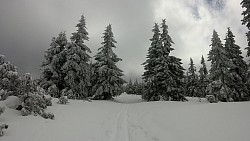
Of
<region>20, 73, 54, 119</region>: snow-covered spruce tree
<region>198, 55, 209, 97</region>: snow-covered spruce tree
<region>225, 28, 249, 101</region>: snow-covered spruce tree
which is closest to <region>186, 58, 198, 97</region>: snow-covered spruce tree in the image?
<region>198, 55, 209, 97</region>: snow-covered spruce tree

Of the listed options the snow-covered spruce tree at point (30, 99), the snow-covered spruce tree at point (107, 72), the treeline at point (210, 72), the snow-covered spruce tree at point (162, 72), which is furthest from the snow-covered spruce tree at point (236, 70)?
the snow-covered spruce tree at point (30, 99)

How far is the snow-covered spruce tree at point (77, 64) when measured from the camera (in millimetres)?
27281

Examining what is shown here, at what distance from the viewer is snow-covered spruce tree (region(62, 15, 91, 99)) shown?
27281 millimetres

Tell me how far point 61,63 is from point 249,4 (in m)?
26.0

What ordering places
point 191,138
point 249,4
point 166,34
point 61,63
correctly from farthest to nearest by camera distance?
1. point 166,34
2. point 61,63
3. point 249,4
4. point 191,138

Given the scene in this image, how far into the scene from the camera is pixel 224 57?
28906mm

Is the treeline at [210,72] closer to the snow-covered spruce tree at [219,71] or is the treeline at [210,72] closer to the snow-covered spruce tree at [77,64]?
the snow-covered spruce tree at [219,71]

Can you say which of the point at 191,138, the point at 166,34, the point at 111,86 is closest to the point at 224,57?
the point at 166,34

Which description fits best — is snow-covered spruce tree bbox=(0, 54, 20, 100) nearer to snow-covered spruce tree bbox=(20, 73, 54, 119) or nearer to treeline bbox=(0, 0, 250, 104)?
snow-covered spruce tree bbox=(20, 73, 54, 119)

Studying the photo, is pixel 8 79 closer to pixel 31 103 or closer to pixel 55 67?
pixel 31 103

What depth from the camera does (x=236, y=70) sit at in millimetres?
30516

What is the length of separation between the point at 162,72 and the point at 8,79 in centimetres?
2310

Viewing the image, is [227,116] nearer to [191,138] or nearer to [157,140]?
[191,138]

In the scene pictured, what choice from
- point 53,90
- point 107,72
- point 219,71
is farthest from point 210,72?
point 53,90
